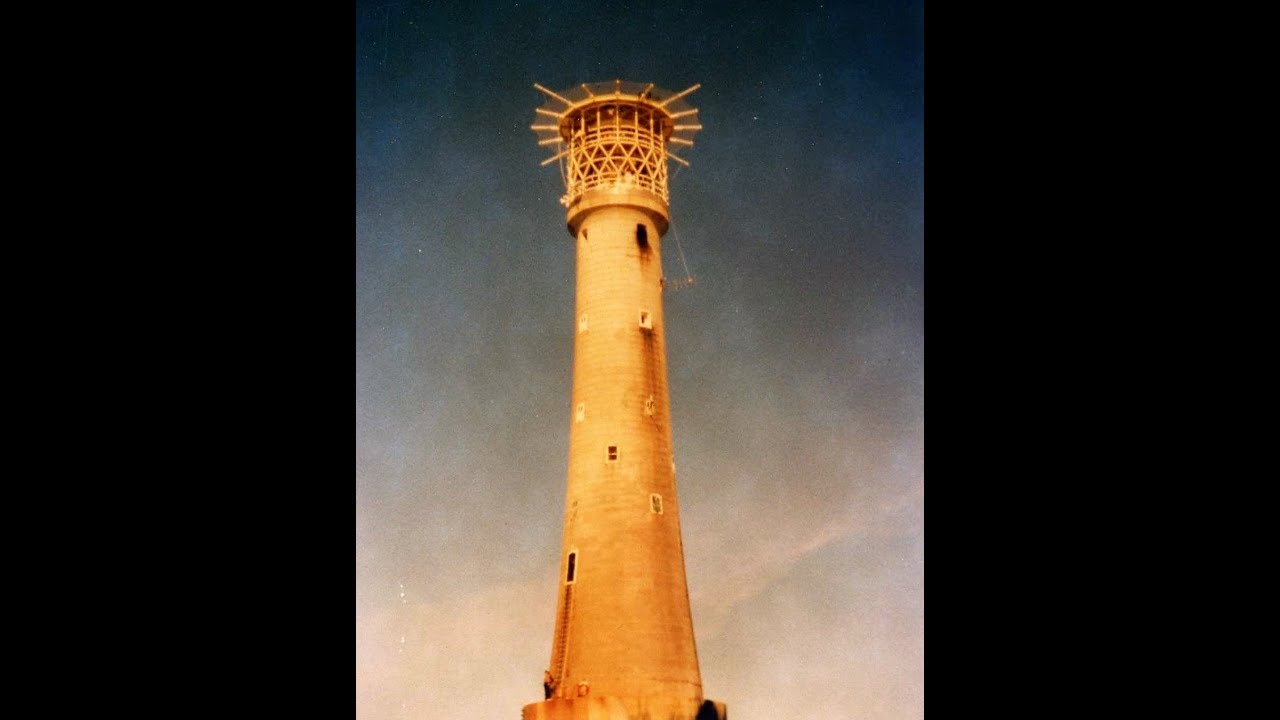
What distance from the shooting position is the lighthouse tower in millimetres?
41688

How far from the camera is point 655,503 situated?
43.6m

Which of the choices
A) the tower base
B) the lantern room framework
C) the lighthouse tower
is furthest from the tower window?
the lantern room framework

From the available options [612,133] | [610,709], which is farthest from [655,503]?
[612,133]

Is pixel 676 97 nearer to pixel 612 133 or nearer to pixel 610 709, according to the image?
pixel 612 133

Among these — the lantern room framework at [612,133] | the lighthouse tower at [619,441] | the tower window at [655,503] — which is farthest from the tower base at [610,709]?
the lantern room framework at [612,133]

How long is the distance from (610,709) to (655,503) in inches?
274

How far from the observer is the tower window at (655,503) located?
43416 millimetres
